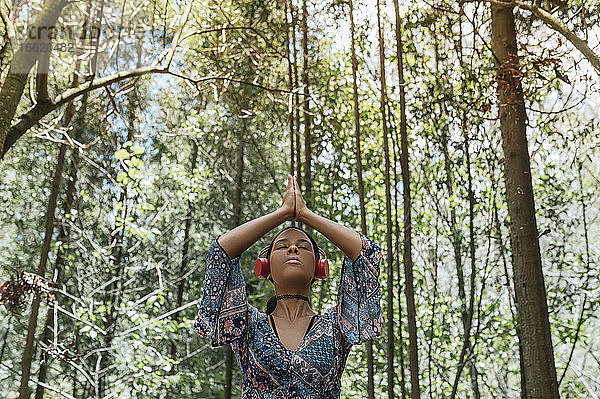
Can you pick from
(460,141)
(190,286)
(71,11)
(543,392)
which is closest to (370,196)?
(460,141)

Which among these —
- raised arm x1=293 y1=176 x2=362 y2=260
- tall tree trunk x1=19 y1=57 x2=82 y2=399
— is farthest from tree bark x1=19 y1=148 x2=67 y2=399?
raised arm x1=293 y1=176 x2=362 y2=260

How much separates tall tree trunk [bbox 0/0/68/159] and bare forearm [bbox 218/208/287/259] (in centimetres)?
116

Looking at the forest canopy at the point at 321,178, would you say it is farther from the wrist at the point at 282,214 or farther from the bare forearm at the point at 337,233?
the wrist at the point at 282,214

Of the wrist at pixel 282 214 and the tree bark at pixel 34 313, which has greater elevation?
the tree bark at pixel 34 313

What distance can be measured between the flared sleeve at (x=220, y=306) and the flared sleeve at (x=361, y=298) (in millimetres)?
304

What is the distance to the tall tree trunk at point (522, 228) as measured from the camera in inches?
94.4

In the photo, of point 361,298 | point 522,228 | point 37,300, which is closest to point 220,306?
point 361,298

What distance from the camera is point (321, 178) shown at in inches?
187

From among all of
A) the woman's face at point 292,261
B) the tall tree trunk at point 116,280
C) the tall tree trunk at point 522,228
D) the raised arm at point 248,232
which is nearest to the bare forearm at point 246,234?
the raised arm at point 248,232

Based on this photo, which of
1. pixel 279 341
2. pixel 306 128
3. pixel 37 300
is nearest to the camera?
pixel 279 341

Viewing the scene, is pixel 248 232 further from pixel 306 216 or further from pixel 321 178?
pixel 321 178

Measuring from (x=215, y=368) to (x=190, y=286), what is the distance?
77cm

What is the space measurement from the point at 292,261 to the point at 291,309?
15cm

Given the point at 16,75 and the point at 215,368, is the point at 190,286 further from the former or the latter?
the point at 16,75
